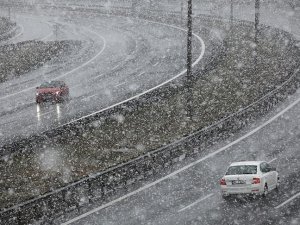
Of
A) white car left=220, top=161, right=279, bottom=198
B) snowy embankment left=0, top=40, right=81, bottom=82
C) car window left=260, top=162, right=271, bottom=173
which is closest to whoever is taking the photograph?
white car left=220, top=161, right=279, bottom=198

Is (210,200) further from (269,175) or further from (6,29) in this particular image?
(6,29)

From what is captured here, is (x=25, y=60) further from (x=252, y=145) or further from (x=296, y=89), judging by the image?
(x=252, y=145)

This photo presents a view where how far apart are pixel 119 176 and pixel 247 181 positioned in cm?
480

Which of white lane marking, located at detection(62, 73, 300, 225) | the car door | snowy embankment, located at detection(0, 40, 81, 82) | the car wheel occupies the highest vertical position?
the car door

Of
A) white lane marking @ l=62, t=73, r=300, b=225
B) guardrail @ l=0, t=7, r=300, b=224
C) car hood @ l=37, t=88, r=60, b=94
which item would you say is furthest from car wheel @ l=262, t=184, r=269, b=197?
car hood @ l=37, t=88, r=60, b=94

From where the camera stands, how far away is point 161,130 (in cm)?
3403

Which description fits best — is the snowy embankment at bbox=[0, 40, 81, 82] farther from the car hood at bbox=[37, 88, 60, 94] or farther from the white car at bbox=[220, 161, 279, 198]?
the white car at bbox=[220, 161, 279, 198]

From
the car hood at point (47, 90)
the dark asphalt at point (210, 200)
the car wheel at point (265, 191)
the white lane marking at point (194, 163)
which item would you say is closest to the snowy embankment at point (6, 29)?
the car hood at point (47, 90)

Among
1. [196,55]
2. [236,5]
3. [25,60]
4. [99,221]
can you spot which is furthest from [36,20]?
[99,221]

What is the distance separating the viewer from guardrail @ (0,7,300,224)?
22031mm

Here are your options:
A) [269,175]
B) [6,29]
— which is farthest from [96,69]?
[269,175]

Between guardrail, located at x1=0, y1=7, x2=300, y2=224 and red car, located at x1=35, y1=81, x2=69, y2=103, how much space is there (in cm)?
722

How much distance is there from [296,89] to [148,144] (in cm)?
1415

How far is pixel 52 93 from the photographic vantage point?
137 feet
